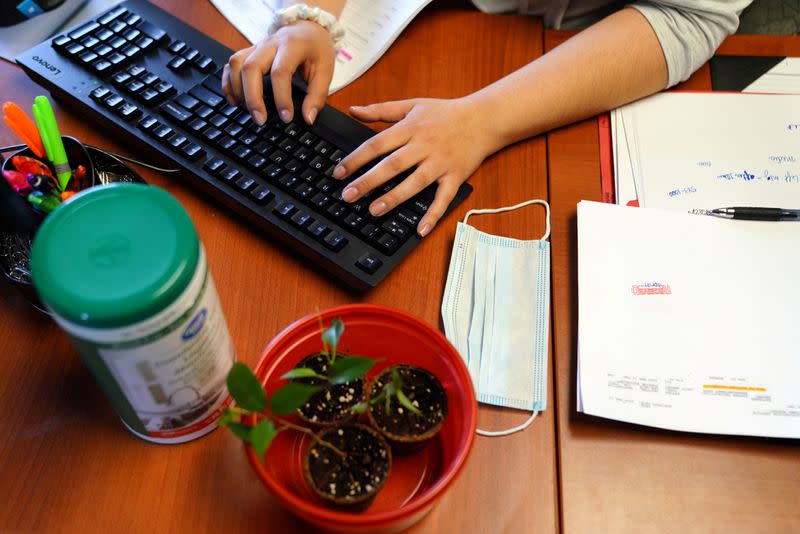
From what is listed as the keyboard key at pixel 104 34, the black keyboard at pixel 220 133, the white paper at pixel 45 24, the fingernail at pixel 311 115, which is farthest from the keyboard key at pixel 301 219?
the white paper at pixel 45 24

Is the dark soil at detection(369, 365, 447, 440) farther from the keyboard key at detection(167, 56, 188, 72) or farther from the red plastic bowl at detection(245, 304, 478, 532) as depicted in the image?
the keyboard key at detection(167, 56, 188, 72)

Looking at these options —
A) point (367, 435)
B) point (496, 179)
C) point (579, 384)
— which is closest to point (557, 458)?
point (579, 384)

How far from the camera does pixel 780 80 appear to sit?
0.77m

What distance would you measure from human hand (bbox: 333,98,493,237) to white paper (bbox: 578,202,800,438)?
133mm

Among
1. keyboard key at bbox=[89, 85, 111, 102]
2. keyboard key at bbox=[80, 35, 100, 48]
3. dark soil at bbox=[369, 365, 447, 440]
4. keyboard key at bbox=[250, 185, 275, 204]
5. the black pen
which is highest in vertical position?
keyboard key at bbox=[80, 35, 100, 48]

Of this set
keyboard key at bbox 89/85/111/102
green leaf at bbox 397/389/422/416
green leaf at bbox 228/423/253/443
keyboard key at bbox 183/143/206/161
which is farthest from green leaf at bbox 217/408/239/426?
keyboard key at bbox 89/85/111/102

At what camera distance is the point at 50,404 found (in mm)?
546

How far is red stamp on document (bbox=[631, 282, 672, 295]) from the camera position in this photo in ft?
1.98

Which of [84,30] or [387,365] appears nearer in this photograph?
[387,365]

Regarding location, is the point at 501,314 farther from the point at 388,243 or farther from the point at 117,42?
the point at 117,42

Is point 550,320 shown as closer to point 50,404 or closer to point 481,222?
point 481,222

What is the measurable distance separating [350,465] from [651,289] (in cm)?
32

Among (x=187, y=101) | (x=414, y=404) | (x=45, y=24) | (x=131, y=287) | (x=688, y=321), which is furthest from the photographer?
(x=45, y=24)

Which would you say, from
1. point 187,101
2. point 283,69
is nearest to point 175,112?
point 187,101
